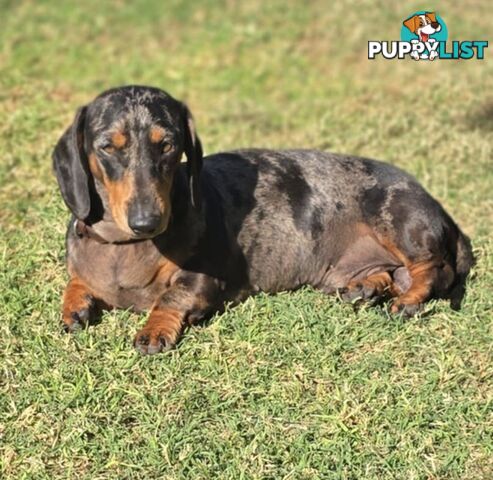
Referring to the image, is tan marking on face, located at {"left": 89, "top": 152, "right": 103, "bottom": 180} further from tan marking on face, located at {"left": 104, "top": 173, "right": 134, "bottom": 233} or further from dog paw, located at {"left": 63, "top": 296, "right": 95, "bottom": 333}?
dog paw, located at {"left": 63, "top": 296, "right": 95, "bottom": 333}

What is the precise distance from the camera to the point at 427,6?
12.4 metres

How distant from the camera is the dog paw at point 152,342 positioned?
16.1 feet

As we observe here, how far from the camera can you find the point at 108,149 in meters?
4.84

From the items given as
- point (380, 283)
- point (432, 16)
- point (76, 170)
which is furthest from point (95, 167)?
point (432, 16)

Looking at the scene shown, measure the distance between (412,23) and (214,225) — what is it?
707 cm

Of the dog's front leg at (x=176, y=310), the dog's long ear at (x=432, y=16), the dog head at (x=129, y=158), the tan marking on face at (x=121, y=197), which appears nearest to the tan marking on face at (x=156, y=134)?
the dog head at (x=129, y=158)

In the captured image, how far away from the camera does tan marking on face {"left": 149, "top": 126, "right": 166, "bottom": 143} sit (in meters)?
4.82

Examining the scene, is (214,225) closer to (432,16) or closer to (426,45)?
(426,45)

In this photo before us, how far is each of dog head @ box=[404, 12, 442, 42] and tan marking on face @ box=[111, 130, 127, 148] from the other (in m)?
7.44

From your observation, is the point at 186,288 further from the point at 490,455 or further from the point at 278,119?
the point at 278,119

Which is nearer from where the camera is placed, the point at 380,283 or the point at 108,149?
the point at 108,149

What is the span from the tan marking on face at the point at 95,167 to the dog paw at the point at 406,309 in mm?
2081

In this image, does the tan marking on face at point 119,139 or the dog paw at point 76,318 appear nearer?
the tan marking on face at point 119,139

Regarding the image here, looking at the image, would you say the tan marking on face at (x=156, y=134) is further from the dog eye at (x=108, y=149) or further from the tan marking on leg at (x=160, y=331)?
the tan marking on leg at (x=160, y=331)
